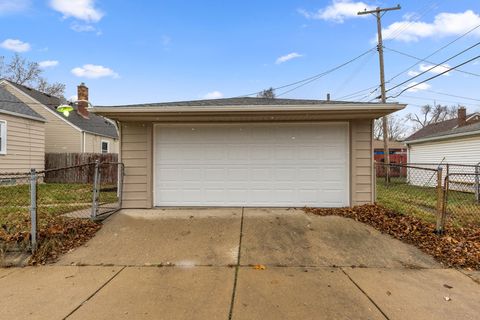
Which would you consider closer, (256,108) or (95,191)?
(95,191)

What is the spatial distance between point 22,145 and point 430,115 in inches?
2189

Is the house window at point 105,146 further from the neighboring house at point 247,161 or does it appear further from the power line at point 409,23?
the power line at point 409,23

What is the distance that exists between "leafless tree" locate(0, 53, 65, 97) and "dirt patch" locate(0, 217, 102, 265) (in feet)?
97.3

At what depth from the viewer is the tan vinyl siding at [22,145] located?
11649mm

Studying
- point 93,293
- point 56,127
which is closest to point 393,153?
point 56,127

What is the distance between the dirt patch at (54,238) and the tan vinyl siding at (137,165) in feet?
3.98

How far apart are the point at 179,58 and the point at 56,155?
8.28 m

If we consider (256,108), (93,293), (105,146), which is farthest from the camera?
(105,146)

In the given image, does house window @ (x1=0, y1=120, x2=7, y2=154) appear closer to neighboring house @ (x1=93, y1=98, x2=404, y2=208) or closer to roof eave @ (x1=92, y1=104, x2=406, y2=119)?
neighboring house @ (x1=93, y1=98, x2=404, y2=208)

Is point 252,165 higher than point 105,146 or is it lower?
lower

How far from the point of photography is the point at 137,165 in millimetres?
6578

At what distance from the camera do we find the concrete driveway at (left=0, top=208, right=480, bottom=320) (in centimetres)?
282

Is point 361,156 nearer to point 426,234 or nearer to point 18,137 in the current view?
point 426,234

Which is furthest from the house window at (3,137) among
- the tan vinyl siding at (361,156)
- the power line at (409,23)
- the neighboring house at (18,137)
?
the power line at (409,23)
